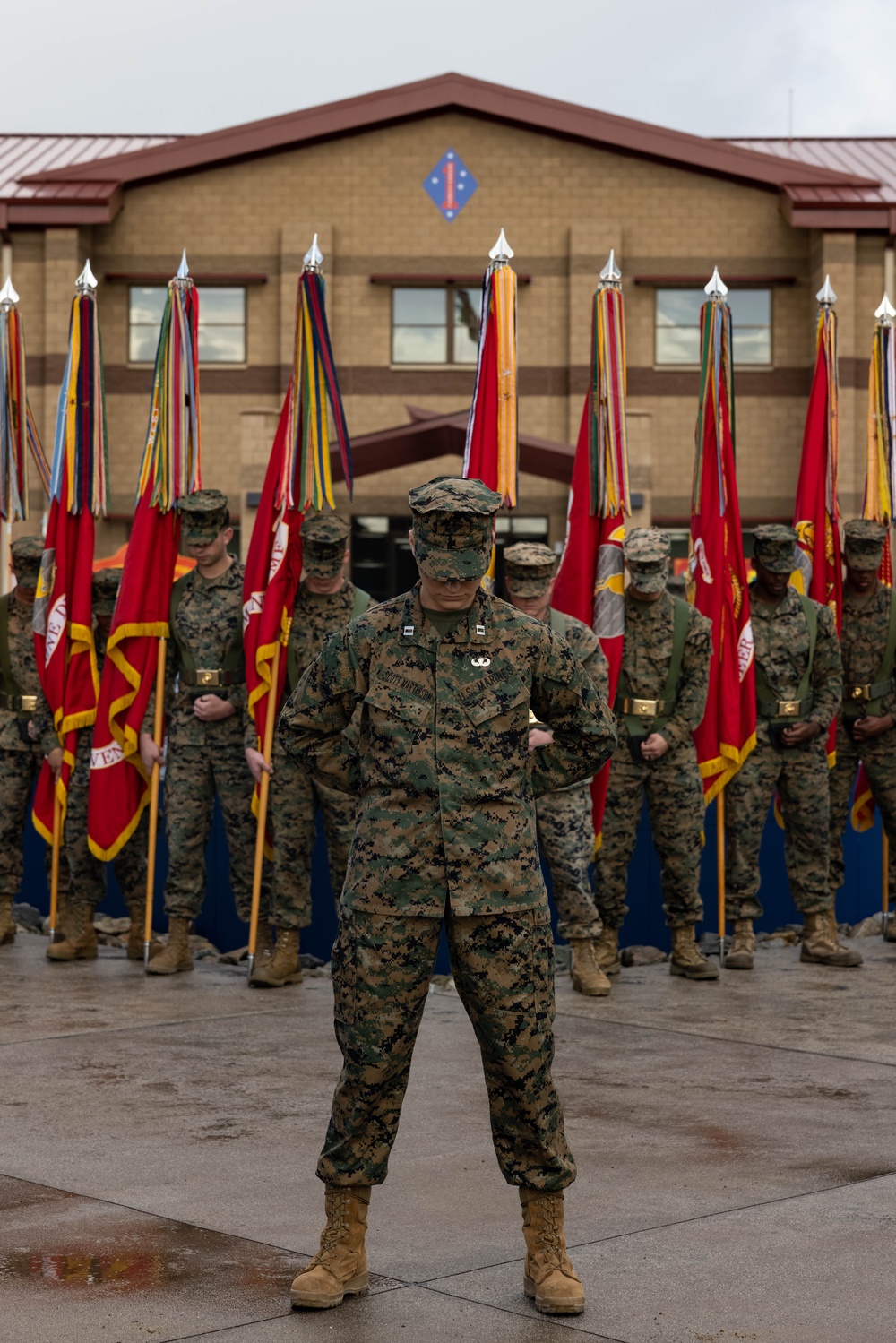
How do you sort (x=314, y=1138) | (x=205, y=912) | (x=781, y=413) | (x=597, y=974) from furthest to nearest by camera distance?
(x=781, y=413)
(x=205, y=912)
(x=597, y=974)
(x=314, y=1138)

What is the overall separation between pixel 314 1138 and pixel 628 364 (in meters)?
22.6

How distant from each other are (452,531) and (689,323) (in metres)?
24.1

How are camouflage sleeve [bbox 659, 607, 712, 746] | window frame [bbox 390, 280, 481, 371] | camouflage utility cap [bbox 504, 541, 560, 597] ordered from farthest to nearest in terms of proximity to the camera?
window frame [bbox 390, 280, 481, 371] → camouflage sleeve [bbox 659, 607, 712, 746] → camouflage utility cap [bbox 504, 541, 560, 597]

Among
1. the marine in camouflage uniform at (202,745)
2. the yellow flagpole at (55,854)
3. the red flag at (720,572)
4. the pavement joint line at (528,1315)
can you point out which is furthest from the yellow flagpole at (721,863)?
the pavement joint line at (528,1315)

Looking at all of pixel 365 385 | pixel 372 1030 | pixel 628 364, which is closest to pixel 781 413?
pixel 628 364

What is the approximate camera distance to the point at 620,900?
919cm

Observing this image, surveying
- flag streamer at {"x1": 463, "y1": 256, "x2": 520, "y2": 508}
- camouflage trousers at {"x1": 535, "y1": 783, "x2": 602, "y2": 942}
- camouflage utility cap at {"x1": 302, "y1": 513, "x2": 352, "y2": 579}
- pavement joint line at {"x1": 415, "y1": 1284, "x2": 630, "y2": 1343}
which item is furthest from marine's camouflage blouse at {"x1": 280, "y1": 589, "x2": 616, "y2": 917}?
flag streamer at {"x1": 463, "y1": 256, "x2": 520, "y2": 508}

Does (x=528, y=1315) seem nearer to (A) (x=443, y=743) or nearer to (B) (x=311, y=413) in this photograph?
(A) (x=443, y=743)

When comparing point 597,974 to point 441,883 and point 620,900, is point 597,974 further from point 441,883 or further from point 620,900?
point 441,883

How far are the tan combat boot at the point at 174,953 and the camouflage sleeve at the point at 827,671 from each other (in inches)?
132

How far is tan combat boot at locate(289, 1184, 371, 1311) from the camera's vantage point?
4.22m

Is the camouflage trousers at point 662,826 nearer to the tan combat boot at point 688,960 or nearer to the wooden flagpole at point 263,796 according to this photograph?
the tan combat boot at point 688,960

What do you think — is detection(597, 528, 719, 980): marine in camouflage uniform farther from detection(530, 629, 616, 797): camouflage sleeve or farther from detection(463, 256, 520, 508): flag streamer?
detection(530, 629, 616, 797): camouflage sleeve

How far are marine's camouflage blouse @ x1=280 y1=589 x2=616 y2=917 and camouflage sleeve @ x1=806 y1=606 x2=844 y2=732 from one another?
517 cm
